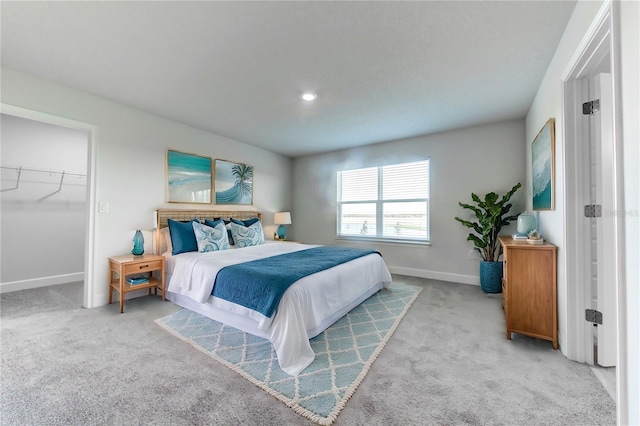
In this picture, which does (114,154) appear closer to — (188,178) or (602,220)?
(188,178)

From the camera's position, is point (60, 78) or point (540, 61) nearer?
point (540, 61)

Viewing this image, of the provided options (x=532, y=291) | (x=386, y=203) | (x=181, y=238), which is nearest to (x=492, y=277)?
(x=532, y=291)

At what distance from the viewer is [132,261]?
2.94 meters

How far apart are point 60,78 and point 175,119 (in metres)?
1.22

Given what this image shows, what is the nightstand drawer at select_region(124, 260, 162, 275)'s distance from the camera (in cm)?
293

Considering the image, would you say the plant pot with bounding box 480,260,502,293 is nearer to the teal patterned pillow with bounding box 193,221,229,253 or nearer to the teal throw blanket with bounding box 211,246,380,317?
the teal throw blanket with bounding box 211,246,380,317

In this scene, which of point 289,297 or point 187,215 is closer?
point 289,297

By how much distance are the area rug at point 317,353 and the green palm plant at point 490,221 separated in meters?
1.57

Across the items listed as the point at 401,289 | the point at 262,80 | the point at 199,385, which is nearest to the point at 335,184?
the point at 401,289

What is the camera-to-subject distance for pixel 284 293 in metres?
2.02

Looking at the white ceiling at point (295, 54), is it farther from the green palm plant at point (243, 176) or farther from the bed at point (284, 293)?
the bed at point (284, 293)

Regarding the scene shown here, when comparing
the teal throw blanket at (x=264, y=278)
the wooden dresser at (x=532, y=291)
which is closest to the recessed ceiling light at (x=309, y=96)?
the teal throw blanket at (x=264, y=278)

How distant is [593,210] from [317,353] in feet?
7.48

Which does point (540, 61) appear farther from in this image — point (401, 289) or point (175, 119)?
point (175, 119)
